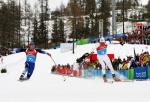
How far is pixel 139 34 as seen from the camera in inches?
1528

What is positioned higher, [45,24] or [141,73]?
[45,24]

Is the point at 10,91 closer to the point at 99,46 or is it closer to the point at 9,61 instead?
the point at 99,46

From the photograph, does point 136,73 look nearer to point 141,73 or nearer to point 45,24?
point 141,73

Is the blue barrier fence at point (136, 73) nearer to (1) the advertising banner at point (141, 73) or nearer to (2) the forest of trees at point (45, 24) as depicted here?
(1) the advertising banner at point (141, 73)

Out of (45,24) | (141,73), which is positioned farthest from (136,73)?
(45,24)

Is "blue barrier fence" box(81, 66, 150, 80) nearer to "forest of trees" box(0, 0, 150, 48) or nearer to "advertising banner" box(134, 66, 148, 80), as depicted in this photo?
"advertising banner" box(134, 66, 148, 80)

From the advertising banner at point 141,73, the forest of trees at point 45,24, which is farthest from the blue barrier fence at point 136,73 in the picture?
the forest of trees at point 45,24

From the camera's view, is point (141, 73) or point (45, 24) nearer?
point (141, 73)

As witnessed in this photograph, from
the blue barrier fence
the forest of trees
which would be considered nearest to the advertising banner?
the blue barrier fence

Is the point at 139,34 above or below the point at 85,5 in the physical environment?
below

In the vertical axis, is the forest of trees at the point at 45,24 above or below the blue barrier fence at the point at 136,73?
above

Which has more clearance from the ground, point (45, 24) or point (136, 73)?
point (45, 24)

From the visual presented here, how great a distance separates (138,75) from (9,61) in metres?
34.1

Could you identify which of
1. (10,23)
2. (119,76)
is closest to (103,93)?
(119,76)
